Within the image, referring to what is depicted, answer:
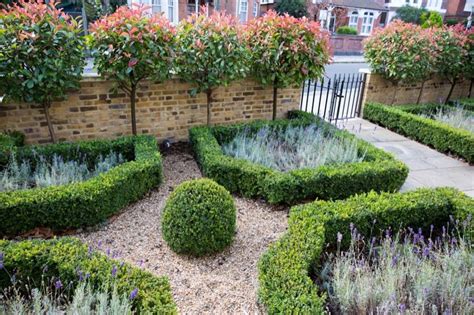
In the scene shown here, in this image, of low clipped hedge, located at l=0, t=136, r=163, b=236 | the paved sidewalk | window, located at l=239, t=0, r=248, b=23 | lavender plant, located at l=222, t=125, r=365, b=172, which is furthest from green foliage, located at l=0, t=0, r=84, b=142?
window, located at l=239, t=0, r=248, b=23

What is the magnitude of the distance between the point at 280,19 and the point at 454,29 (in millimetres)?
5821

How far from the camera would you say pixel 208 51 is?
5.27 meters

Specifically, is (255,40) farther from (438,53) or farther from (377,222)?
(438,53)

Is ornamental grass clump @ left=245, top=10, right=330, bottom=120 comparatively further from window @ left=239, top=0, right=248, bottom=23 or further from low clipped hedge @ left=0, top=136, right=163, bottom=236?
window @ left=239, top=0, right=248, bottom=23

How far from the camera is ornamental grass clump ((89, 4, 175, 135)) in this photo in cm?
475

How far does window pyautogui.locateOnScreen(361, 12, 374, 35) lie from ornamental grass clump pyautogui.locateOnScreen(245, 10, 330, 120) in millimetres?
31452

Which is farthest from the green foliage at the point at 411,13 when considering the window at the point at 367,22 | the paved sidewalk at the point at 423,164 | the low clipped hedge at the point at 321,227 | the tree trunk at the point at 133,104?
the low clipped hedge at the point at 321,227

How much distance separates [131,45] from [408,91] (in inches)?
304

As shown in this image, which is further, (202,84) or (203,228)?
(202,84)

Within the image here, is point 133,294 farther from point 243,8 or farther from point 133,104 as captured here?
point 243,8

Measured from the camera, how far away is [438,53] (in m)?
8.19

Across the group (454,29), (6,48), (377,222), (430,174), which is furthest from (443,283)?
(454,29)

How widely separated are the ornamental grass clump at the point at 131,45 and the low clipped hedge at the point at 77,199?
4.75 feet

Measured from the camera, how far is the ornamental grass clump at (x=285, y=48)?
19.0 ft
